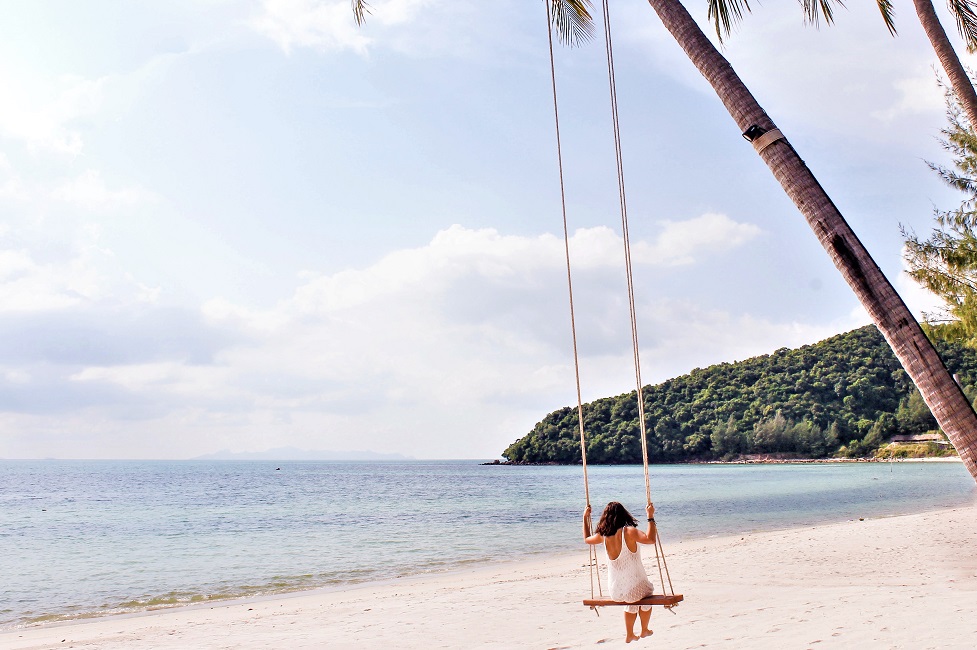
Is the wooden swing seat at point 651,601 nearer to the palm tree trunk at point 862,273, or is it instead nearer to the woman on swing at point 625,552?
the woman on swing at point 625,552

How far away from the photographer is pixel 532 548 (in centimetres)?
1945

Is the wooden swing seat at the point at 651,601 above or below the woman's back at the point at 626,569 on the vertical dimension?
below

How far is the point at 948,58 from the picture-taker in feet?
20.1

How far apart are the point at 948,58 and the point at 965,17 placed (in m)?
1.10

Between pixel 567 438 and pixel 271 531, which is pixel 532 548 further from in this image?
pixel 567 438

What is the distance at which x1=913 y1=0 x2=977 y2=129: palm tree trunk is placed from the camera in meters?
5.99

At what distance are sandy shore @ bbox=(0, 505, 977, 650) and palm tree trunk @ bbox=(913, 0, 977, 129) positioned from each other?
388 cm

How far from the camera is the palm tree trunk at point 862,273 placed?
9.91 feet

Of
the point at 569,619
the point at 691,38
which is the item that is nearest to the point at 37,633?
the point at 569,619

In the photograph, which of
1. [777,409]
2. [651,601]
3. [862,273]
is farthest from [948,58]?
[777,409]

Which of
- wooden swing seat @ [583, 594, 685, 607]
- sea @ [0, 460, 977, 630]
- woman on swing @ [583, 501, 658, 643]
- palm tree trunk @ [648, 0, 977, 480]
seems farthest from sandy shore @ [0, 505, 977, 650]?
palm tree trunk @ [648, 0, 977, 480]

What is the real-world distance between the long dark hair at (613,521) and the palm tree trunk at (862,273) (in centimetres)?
270

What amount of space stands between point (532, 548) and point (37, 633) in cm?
1159

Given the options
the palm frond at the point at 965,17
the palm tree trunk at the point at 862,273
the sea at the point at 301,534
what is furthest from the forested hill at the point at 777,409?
the palm tree trunk at the point at 862,273
